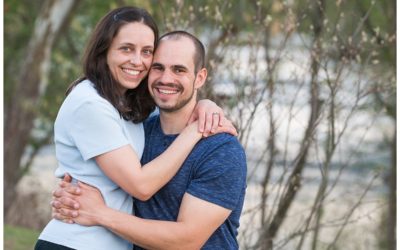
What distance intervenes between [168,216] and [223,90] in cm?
288

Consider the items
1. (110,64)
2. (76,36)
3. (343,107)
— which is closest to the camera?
(110,64)

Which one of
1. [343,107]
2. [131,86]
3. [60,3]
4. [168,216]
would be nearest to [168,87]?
[131,86]

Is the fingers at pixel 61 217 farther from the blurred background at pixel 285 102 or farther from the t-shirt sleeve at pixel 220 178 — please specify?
the blurred background at pixel 285 102

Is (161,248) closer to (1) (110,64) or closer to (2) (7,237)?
(1) (110,64)

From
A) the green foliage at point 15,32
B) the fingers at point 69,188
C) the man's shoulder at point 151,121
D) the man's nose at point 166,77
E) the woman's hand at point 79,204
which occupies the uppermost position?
the green foliage at point 15,32

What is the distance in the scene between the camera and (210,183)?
3229 mm

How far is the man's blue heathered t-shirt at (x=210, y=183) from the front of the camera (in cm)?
323

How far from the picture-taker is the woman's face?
342 centimetres

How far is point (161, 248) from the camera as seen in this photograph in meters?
3.25

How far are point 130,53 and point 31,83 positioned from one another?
8.38m

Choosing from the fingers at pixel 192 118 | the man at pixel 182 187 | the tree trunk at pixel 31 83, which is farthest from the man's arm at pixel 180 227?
the tree trunk at pixel 31 83

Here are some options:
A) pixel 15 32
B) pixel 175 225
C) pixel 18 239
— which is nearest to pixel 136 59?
pixel 175 225

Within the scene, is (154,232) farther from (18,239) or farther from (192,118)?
(18,239)

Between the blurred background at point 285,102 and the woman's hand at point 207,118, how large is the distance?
2.21 m
